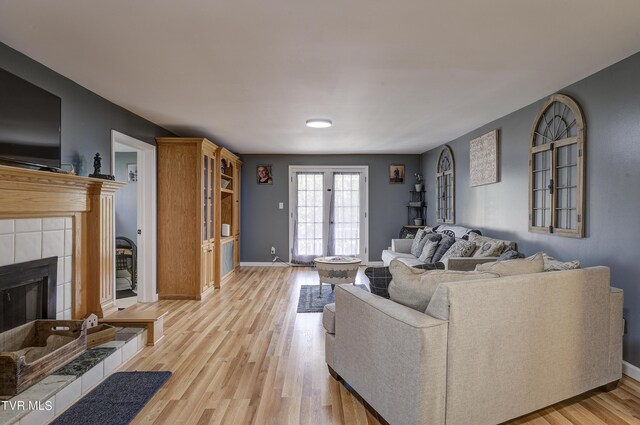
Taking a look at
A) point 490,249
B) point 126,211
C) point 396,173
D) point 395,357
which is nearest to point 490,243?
point 490,249

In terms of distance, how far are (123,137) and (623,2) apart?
14.0ft

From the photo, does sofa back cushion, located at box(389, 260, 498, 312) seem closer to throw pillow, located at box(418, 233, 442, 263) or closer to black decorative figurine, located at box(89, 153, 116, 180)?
black decorative figurine, located at box(89, 153, 116, 180)

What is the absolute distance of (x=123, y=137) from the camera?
12.8 feet

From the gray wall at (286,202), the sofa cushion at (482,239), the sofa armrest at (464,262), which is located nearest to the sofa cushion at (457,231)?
the sofa cushion at (482,239)

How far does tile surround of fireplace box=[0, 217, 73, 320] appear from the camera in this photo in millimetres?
2344

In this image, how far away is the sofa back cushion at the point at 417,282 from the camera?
1955 millimetres

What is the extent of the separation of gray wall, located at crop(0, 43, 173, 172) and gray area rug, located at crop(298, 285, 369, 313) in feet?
8.75

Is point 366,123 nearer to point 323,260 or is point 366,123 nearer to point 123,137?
point 323,260

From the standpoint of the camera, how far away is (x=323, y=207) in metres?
7.30

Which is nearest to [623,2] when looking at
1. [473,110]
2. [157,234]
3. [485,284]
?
[485,284]

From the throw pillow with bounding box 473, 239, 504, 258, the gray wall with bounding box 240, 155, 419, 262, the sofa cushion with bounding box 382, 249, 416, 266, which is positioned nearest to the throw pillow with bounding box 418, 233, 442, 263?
the sofa cushion with bounding box 382, 249, 416, 266

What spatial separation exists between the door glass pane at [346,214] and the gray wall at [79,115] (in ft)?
13.7

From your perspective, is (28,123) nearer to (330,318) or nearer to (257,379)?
(257,379)

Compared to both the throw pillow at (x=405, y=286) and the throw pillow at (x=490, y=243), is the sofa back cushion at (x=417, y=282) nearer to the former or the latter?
the throw pillow at (x=405, y=286)
